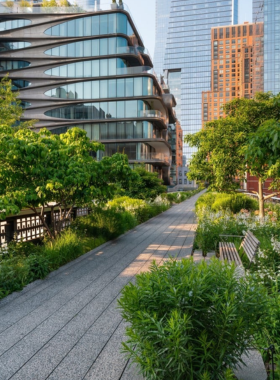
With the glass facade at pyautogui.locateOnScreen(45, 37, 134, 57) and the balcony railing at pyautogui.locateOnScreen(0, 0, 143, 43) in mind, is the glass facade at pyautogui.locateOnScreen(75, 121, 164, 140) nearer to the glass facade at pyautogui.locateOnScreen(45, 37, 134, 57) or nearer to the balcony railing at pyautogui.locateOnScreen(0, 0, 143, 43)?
the glass facade at pyautogui.locateOnScreen(45, 37, 134, 57)

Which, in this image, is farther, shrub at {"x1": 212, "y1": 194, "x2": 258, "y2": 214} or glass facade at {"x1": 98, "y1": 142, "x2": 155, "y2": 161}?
glass facade at {"x1": 98, "y1": 142, "x2": 155, "y2": 161}

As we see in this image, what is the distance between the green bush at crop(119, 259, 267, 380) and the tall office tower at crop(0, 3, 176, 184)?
42515 mm

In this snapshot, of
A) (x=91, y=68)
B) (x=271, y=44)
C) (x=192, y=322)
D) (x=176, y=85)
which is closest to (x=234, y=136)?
(x=192, y=322)

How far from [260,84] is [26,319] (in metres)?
119

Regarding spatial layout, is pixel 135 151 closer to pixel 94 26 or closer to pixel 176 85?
pixel 94 26

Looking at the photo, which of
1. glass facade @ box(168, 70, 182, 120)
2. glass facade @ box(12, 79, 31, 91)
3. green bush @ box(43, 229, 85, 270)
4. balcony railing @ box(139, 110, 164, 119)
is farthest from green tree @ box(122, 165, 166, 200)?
glass facade @ box(168, 70, 182, 120)

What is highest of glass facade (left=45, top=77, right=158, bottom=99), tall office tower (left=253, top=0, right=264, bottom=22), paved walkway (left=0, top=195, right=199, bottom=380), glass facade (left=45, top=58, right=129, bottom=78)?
tall office tower (left=253, top=0, right=264, bottom=22)

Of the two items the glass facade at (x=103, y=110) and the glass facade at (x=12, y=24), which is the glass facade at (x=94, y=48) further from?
the glass facade at (x=103, y=110)

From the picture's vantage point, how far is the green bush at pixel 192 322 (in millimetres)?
2604

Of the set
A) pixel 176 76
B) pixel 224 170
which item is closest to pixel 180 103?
pixel 176 76

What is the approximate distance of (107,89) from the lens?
150 feet

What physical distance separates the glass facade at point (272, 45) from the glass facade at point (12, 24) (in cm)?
7536

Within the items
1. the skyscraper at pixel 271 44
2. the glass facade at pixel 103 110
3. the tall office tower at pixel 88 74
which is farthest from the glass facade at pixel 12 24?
the skyscraper at pixel 271 44

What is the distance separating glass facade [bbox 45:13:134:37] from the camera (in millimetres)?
44312
